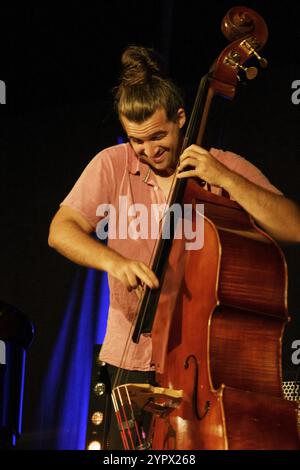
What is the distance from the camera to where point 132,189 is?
2.63 meters

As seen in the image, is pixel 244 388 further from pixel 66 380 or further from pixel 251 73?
pixel 66 380

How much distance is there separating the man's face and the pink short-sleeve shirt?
3.0 inches

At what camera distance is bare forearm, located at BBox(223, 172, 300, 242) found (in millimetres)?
2180

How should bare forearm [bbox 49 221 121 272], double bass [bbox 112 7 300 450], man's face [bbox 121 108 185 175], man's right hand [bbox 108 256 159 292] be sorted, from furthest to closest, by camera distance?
man's face [bbox 121 108 185 175], bare forearm [bbox 49 221 121 272], man's right hand [bbox 108 256 159 292], double bass [bbox 112 7 300 450]

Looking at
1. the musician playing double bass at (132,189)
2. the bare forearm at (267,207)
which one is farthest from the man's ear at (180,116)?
the bare forearm at (267,207)

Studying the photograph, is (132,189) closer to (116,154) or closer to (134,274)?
(116,154)

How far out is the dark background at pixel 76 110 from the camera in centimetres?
→ 402

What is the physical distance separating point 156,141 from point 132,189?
0.21 meters

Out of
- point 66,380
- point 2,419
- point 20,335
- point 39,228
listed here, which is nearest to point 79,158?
point 39,228

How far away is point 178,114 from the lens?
8.76ft
